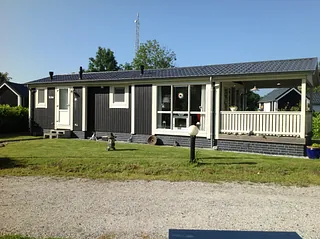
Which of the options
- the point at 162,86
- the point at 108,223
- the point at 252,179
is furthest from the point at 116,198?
the point at 162,86

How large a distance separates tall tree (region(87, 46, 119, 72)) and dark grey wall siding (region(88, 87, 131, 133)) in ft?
132

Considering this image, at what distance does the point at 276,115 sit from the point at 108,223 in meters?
7.85

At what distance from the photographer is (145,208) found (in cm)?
474

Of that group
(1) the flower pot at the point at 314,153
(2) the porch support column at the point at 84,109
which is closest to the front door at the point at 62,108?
(2) the porch support column at the point at 84,109

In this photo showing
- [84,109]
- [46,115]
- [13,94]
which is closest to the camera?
[84,109]

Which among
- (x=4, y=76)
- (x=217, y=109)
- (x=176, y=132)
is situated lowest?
(x=176, y=132)

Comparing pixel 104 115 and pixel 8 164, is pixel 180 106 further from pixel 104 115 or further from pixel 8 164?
pixel 8 164

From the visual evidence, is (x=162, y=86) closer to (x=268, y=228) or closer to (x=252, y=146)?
(x=252, y=146)

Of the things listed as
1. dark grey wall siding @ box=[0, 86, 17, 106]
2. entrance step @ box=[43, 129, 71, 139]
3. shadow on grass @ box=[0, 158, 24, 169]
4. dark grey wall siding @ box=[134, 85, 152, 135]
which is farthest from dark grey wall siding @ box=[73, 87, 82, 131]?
dark grey wall siding @ box=[0, 86, 17, 106]

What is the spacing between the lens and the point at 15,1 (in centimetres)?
1025

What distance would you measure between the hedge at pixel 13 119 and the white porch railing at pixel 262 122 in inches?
492

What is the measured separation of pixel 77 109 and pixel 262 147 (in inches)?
359

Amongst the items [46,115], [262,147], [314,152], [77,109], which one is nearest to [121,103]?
[77,109]

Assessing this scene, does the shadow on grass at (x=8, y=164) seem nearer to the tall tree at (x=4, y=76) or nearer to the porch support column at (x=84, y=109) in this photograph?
the porch support column at (x=84, y=109)
